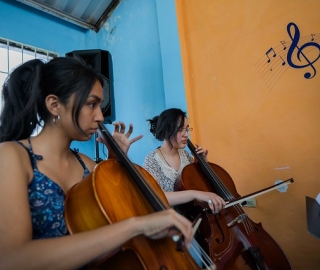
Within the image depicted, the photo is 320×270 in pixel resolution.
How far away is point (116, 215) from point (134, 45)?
1880 millimetres

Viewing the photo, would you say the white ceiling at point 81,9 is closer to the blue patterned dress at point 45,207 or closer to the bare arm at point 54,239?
the blue patterned dress at point 45,207

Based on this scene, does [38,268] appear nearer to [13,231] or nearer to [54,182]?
[13,231]

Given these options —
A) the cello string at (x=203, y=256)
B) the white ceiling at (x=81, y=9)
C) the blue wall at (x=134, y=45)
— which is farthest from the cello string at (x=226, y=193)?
the white ceiling at (x=81, y=9)

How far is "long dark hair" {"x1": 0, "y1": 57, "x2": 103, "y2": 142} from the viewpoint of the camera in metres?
0.66

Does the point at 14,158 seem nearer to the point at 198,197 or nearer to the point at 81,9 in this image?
the point at 198,197

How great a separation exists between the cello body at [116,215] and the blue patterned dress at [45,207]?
0.09 feet

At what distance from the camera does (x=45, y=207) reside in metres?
0.59

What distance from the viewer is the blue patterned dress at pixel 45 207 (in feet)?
1.89

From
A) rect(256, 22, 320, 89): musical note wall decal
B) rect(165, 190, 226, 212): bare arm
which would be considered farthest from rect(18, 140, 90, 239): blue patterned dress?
rect(256, 22, 320, 89): musical note wall decal

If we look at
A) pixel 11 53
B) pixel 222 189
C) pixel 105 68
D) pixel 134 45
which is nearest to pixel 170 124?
pixel 222 189

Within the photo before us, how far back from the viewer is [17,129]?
0.68 m

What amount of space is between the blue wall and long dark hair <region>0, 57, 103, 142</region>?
1005mm

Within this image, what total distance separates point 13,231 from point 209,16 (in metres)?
1.56

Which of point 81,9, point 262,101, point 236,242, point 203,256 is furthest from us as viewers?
point 81,9
